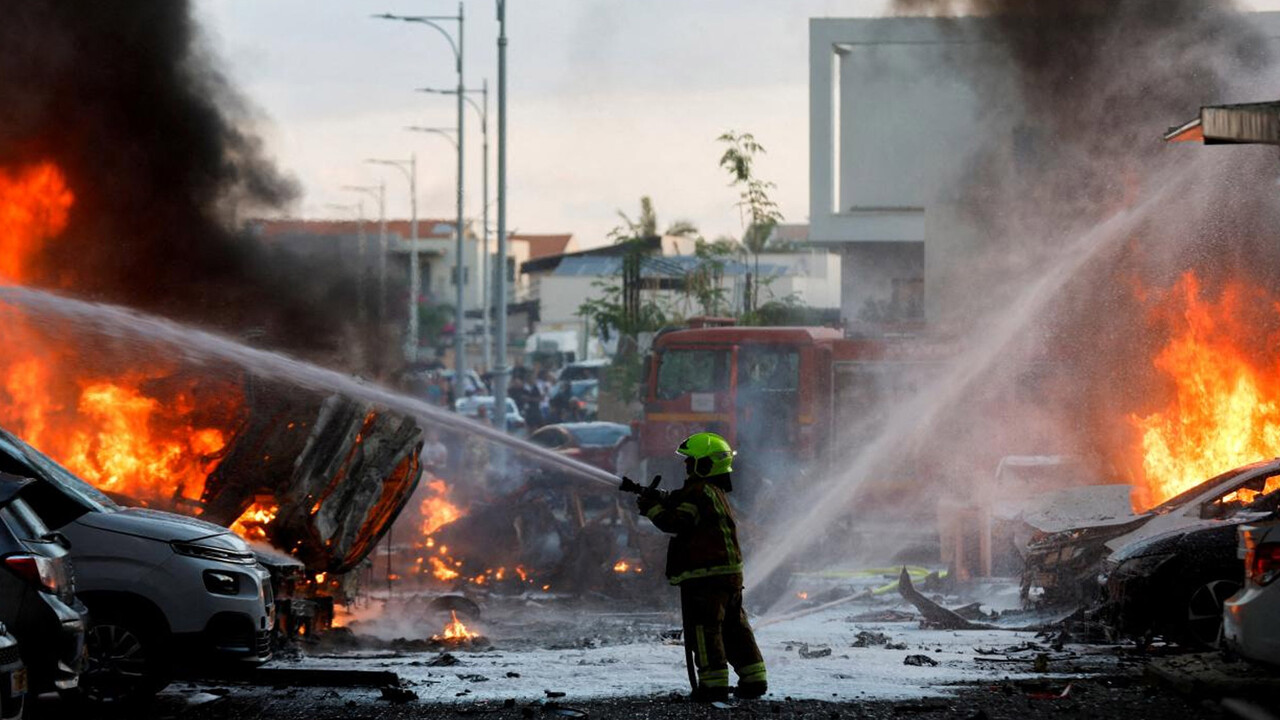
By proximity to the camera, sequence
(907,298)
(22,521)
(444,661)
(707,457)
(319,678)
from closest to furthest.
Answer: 1. (22,521)
2. (707,457)
3. (319,678)
4. (444,661)
5. (907,298)

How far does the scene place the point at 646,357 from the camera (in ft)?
68.9

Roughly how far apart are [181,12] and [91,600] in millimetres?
9629

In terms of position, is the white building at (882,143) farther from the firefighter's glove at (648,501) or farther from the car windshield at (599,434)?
the firefighter's glove at (648,501)

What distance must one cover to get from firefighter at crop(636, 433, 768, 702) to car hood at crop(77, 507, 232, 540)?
8.15 feet

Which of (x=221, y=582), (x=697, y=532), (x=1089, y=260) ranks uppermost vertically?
(x=1089, y=260)

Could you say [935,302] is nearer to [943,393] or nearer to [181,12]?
[943,393]

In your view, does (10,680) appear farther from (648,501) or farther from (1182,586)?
(1182,586)

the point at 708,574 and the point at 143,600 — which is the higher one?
the point at 708,574

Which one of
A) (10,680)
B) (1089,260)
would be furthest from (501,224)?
(10,680)

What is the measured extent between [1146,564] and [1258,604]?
335 cm

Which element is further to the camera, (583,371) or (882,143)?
(583,371)

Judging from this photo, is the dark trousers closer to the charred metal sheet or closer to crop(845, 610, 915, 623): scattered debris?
the charred metal sheet

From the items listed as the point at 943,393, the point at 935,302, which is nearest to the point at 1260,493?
the point at 943,393

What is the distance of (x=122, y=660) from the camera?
8578mm
